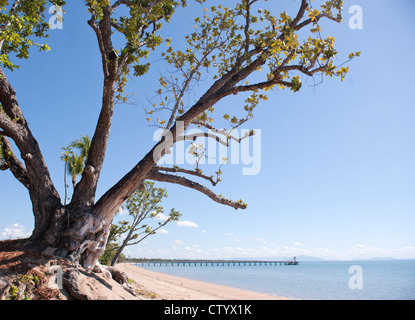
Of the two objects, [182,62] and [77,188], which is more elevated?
[182,62]

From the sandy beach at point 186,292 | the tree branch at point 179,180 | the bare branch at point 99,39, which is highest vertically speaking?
the bare branch at point 99,39

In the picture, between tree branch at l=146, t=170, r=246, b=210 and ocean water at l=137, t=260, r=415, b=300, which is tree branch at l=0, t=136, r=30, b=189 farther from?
ocean water at l=137, t=260, r=415, b=300

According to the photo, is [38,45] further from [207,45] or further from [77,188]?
[207,45]

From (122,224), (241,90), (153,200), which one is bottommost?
(122,224)

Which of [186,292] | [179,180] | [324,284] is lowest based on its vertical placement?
[324,284]

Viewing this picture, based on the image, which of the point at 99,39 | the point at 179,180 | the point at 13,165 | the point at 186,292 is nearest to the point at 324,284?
the point at 186,292

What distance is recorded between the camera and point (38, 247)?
5992mm

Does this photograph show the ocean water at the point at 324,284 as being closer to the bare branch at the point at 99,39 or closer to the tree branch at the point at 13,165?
the bare branch at the point at 99,39

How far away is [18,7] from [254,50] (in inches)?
260

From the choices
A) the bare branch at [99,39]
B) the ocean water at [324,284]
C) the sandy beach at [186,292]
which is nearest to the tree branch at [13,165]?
the bare branch at [99,39]

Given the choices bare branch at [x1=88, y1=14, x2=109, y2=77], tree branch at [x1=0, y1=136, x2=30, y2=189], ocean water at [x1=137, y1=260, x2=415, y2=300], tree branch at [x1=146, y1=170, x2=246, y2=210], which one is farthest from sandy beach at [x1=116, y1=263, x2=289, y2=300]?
bare branch at [x1=88, y1=14, x2=109, y2=77]

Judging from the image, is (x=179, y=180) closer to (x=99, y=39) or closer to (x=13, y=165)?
(x=99, y=39)
